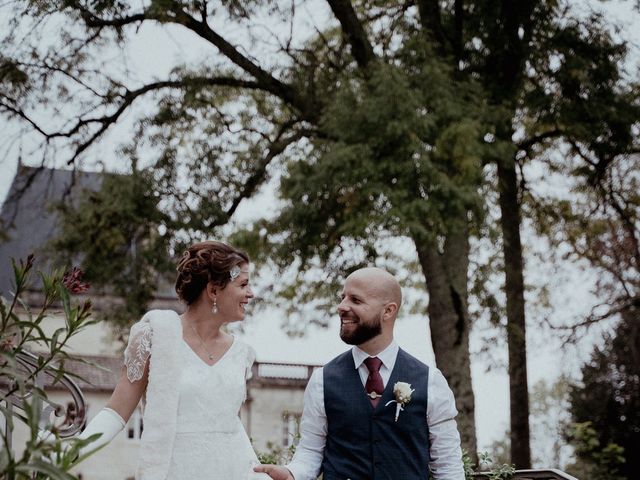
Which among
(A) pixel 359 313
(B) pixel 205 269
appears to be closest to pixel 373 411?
(A) pixel 359 313

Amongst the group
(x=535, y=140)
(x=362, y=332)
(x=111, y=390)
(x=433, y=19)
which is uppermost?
(x=433, y=19)

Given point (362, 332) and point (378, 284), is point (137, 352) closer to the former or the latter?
point (362, 332)

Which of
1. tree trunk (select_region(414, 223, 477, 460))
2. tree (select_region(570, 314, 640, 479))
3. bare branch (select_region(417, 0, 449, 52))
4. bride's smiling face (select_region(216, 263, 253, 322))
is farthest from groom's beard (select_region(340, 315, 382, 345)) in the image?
tree (select_region(570, 314, 640, 479))

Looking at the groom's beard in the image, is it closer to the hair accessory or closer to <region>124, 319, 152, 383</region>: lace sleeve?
the hair accessory

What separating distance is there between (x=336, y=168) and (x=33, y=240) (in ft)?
92.0

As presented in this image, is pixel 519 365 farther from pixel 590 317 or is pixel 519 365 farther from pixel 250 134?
pixel 250 134

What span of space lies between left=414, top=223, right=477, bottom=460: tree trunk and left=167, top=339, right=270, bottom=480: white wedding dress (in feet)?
27.4

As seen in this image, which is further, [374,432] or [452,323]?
[452,323]

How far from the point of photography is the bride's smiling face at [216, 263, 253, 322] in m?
4.26

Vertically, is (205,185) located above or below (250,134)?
below

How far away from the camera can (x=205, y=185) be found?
14.9 m

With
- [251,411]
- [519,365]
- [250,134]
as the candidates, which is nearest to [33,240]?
[251,411]

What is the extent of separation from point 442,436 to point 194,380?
1070 mm

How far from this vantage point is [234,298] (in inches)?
168
